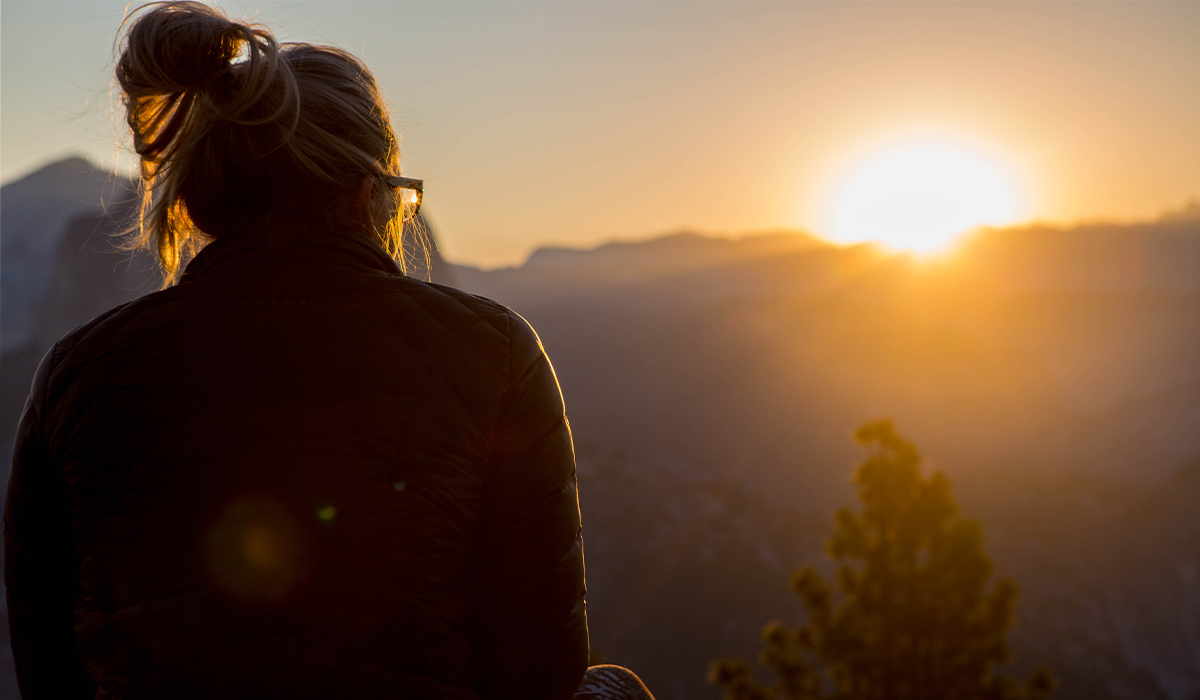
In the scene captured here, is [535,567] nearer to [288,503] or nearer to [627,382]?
[288,503]

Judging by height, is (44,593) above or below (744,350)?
above

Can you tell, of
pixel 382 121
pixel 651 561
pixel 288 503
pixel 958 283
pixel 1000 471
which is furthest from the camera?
pixel 958 283

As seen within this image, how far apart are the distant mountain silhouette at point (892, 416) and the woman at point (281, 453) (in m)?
31.4

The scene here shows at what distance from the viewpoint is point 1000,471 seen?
2275 inches

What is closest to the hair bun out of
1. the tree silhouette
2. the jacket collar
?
the jacket collar

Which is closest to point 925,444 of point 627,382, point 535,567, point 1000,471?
point 1000,471

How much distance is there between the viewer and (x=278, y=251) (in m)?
1.33

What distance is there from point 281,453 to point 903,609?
11.0 meters

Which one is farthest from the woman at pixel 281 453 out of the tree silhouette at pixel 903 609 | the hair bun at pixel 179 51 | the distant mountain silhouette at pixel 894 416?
the distant mountain silhouette at pixel 894 416

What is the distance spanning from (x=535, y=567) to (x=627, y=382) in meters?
59.3

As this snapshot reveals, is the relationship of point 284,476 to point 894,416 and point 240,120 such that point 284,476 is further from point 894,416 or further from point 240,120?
point 894,416

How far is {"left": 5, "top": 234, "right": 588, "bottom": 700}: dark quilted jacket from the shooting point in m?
1.17

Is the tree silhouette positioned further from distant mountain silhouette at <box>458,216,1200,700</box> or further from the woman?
distant mountain silhouette at <box>458,216,1200,700</box>

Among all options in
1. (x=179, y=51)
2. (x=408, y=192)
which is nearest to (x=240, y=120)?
(x=179, y=51)
